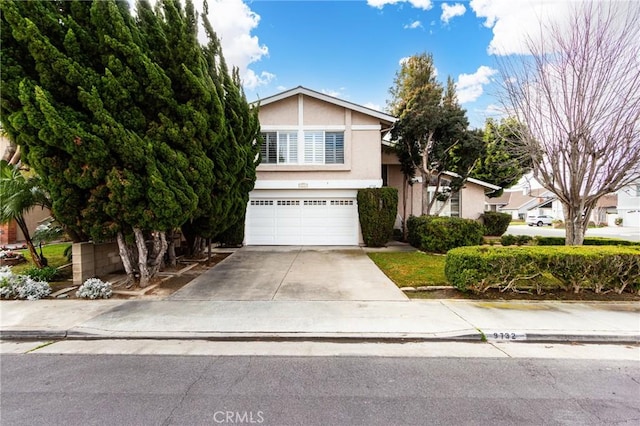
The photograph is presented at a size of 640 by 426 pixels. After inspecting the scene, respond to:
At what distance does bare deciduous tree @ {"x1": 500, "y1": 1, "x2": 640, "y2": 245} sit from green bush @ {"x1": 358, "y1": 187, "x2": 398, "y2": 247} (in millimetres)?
5324

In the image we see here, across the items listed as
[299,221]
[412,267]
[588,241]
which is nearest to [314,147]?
[299,221]

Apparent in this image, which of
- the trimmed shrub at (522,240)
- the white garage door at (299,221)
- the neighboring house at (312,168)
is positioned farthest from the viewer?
the white garage door at (299,221)

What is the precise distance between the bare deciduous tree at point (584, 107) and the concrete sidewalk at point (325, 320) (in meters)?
3.27

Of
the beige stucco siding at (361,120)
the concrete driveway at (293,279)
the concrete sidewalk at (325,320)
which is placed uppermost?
the beige stucco siding at (361,120)

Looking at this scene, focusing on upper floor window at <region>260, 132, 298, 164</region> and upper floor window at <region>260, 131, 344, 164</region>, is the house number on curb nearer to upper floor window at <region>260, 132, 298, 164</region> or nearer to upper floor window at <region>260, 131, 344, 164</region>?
upper floor window at <region>260, 131, 344, 164</region>

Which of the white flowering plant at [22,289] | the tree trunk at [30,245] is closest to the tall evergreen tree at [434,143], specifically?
the white flowering plant at [22,289]

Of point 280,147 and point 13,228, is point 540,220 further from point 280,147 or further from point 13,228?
point 13,228

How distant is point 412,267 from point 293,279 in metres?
3.84

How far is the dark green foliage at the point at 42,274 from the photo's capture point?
23.0ft

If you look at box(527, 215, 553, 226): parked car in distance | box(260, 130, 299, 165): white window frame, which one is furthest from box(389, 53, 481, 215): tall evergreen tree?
box(527, 215, 553, 226): parked car in distance

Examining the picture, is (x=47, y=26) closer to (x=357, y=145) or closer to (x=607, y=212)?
(x=357, y=145)

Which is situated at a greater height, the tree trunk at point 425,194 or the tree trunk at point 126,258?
the tree trunk at point 425,194

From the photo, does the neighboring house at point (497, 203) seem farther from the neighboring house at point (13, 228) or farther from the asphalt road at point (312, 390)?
the neighboring house at point (13, 228)

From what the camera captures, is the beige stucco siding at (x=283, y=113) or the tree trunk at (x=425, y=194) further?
the tree trunk at (x=425, y=194)
